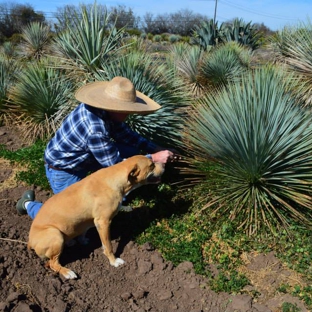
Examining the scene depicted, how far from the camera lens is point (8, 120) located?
8516 mm

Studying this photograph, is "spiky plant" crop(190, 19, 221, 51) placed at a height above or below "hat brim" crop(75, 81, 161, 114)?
below

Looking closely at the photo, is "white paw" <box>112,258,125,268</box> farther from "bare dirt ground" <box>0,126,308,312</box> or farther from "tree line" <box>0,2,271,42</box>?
"tree line" <box>0,2,271,42</box>

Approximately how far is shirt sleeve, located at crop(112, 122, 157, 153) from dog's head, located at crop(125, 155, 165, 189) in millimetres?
954

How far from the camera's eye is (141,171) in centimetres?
403

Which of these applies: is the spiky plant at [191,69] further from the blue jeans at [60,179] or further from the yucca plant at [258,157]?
the blue jeans at [60,179]

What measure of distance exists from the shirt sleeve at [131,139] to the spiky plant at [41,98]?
2727 mm

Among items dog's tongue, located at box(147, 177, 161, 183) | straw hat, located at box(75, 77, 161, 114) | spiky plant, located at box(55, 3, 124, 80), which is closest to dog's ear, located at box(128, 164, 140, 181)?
dog's tongue, located at box(147, 177, 161, 183)

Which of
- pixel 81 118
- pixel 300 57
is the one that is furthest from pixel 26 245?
pixel 300 57

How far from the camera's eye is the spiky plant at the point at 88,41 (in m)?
7.16

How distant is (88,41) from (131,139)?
9.57 feet

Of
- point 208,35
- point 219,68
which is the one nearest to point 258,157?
point 219,68

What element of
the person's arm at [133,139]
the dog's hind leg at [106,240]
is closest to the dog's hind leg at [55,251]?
the dog's hind leg at [106,240]

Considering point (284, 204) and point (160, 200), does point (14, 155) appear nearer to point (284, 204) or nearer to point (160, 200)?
point (160, 200)

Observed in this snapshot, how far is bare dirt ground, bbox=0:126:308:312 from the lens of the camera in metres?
3.56
